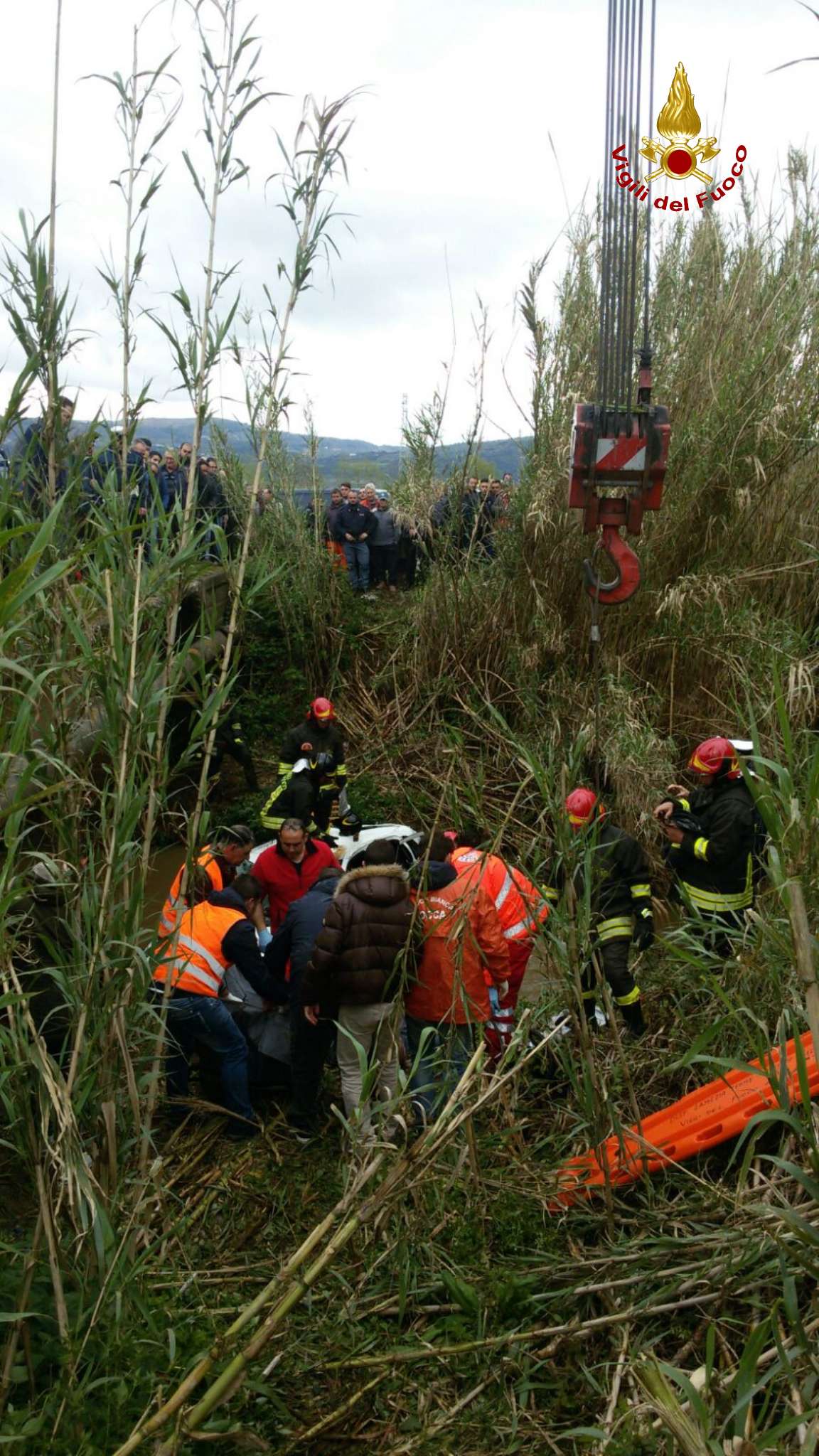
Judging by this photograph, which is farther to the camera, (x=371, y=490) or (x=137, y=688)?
(x=371, y=490)

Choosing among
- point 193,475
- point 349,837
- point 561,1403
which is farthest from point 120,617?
point 349,837

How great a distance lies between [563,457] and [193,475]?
522 centimetres

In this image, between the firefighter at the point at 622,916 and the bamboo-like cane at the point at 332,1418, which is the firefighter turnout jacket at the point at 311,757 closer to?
the firefighter at the point at 622,916

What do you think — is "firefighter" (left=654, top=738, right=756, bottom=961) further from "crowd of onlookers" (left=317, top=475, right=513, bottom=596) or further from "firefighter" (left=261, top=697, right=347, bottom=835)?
"crowd of onlookers" (left=317, top=475, right=513, bottom=596)

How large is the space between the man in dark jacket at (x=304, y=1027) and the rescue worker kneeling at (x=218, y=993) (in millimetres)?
154

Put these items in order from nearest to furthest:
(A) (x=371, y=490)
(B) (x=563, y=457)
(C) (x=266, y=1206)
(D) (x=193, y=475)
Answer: (D) (x=193, y=475), (C) (x=266, y=1206), (B) (x=563, y=457), (A) (x=371, y=490)

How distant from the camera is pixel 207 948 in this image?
4.96 meters

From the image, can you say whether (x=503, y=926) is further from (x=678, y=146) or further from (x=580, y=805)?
(x=678, y=146)

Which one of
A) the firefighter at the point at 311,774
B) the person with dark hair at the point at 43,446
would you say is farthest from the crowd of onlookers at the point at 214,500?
the firefighter at the point at 311,774

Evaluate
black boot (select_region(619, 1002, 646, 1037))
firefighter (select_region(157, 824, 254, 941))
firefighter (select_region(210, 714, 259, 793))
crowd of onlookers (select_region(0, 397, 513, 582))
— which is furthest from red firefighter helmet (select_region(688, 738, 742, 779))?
firefighter (select_region(210, 714, 259, 793))

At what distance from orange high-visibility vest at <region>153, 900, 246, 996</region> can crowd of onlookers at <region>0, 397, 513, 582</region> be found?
1.62 metres

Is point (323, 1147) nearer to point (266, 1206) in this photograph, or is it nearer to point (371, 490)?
point (266, 1206)

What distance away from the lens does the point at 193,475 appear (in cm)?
342

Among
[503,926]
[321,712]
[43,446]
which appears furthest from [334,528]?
[43,446]
